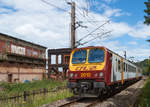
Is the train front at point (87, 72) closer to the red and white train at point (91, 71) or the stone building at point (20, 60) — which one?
the red and white train at point (91, 71)

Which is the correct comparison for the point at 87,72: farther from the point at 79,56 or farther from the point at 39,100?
the point at 39,100

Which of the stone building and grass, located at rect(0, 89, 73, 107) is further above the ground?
the stone building

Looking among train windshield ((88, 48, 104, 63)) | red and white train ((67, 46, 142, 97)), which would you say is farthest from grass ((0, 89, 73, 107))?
train windshield ((88, 48, 104, 63))

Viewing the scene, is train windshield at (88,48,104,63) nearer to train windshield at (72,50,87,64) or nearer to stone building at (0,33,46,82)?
train windshield at (72,50,87,64)

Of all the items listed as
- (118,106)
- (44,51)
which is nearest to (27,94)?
(118,106)

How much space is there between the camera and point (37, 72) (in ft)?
119

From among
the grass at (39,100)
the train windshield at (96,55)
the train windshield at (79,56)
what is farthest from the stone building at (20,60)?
the train windshield at (96,55)

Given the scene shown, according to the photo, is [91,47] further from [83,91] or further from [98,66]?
[83,91]

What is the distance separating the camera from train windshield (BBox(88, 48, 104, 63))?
1002cm

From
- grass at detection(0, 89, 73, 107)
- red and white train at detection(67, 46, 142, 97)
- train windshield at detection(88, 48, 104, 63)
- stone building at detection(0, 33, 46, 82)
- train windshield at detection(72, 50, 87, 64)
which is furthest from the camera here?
stone building at detection(0, 33, 46, 82)

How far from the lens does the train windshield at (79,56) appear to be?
1045cm

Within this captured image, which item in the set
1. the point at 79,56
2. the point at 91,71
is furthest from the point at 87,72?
the point at 79,56

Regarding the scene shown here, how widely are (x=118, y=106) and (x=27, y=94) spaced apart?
4.58 meters

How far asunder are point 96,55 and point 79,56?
3.32 ft
